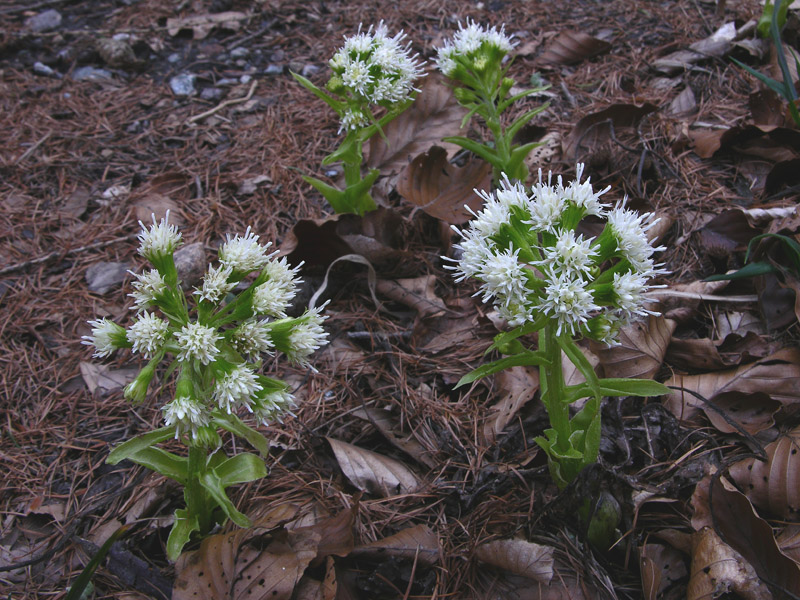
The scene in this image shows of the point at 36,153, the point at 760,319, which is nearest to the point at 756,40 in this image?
the point at 760,319

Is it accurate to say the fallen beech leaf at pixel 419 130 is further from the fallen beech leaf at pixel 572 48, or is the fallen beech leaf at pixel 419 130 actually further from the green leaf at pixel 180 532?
the green leaf at pixel 180 532

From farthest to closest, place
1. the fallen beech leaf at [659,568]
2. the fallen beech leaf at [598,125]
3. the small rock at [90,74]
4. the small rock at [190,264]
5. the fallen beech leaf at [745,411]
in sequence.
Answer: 1. the small rock at [90,74]
2. the fallen beech leaf at [598,125]
3. the small rock at [190,264]
4. the fallen beech leaf at [745,411]
5. the fallen beech leaf at [659,568]

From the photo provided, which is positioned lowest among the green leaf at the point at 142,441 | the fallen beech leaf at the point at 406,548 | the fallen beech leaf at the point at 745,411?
the fallen beech leaf at the point at 406,548

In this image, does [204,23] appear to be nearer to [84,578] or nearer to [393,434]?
[393,434]

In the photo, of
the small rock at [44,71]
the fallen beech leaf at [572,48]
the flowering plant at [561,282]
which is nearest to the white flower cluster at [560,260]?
the flowering plant at [561,282]

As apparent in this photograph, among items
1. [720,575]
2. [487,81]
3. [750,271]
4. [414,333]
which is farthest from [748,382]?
[487,81]

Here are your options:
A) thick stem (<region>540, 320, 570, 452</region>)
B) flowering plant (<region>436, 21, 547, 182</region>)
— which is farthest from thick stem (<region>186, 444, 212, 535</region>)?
flowering plant (<region>436, 21, 547, 182</region>)

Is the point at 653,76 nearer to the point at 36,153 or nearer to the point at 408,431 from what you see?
the point at 408,431

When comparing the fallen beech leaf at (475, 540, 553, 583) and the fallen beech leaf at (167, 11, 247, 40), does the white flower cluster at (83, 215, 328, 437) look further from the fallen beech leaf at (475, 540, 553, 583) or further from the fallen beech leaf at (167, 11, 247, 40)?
the fallen beech leaf at (167, 11, 247, 40)
